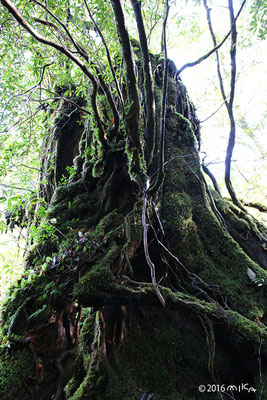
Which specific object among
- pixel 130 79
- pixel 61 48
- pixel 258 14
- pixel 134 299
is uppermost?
pixel 258 14

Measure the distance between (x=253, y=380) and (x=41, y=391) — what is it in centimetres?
195

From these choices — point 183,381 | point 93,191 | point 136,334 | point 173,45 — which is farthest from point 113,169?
point 173,45

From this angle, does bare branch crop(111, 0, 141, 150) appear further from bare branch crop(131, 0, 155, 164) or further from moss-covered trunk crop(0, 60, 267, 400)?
moss-covered trunk crop(0, 60, 267, 400)

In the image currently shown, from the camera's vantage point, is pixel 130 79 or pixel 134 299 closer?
pixel 134 299

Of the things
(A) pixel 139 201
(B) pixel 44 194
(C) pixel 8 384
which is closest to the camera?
(C) pixel 8 384

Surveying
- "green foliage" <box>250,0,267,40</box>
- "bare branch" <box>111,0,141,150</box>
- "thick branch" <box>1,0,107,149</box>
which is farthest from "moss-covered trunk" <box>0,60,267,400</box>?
"green foliage" <box>250,0,267,40</box>

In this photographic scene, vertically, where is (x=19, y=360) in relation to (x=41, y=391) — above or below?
above

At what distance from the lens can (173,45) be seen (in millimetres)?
5785

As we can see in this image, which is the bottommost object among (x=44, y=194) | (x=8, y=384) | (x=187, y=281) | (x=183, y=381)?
(x=183, y=381)

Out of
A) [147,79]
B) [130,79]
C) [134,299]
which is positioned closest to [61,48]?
[130,79]

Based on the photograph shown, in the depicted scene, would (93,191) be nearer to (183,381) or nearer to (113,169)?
(113,169)

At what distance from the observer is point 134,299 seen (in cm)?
200

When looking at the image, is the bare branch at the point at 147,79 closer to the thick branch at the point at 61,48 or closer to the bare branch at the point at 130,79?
the bare branch at the point at 130,79

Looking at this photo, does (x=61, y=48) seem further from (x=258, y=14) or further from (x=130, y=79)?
(x=258, y=14)
